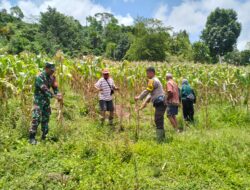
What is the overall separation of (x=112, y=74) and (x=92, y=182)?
6795mm

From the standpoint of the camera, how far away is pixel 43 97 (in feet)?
22.6

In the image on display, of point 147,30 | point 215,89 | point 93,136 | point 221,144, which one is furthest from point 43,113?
point 147,30

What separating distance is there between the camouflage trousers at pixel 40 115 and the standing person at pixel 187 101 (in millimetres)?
4048

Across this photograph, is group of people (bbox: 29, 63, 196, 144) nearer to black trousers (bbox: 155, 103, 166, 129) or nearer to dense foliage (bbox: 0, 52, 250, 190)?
black trousers (bbox: 155, 103, 166, 129)

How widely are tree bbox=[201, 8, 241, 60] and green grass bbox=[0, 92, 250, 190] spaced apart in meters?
38.6

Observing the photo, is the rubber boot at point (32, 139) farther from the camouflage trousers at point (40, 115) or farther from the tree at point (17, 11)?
the tree at point (17, 11)

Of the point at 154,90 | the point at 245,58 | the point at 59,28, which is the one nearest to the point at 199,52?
the point at 245,58

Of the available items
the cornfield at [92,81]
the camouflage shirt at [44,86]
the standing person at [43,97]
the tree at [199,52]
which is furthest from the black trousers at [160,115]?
the tree at [199,52]

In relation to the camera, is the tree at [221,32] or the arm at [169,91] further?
the tree at [221,32]

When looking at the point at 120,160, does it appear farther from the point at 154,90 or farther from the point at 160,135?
the point at 154,90

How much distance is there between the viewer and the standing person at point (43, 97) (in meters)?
6.69

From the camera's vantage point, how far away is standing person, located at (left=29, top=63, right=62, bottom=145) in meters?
6.69

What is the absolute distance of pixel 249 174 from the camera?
584 centimetres

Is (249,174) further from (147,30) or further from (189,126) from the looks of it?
(147,30)
